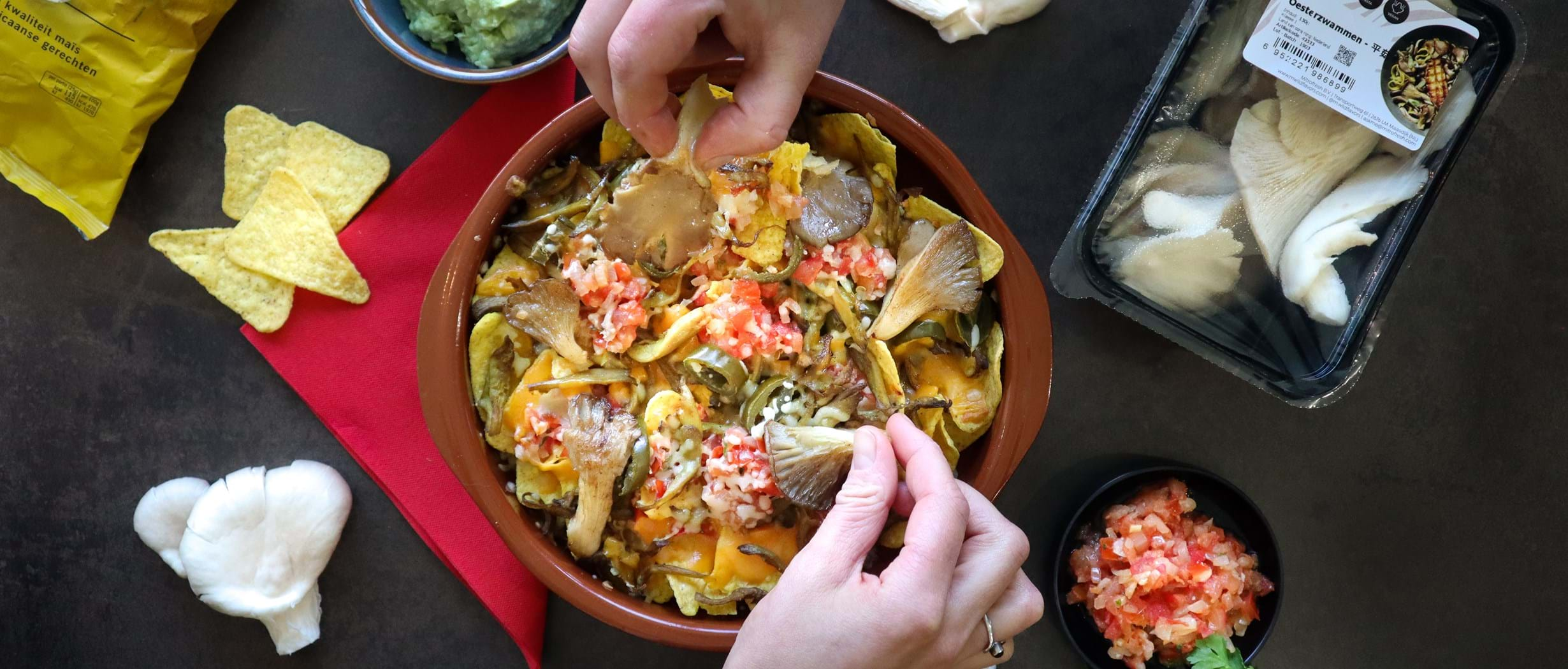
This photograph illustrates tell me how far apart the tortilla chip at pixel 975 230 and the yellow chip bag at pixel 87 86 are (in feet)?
5.36

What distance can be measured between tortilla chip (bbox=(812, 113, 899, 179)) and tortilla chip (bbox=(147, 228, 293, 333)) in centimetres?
126

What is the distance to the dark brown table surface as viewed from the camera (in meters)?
2.26

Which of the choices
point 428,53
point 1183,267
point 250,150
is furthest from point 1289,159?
point 250,150

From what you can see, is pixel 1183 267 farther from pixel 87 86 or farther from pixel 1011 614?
pixel 87 86

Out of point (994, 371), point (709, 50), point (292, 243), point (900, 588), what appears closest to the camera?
point (900, 588)

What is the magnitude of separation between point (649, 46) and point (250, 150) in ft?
4.38

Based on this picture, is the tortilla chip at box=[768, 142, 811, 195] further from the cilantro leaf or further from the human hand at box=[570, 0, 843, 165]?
the cilantro leaf

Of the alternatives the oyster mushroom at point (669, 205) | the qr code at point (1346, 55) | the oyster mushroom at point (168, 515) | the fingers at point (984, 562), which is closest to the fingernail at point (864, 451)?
the fingers at point (984, 562)

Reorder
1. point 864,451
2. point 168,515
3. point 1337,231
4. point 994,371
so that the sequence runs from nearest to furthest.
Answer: point 864,451, point 994,371, point 1337,231, point 168,515

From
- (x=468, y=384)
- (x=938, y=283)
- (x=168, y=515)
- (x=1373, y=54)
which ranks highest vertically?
(x=1373, y=54)

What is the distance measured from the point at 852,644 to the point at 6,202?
7.48 ft

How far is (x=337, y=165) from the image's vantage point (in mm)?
2199

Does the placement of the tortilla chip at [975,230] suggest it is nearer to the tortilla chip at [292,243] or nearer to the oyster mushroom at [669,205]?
the oyster mushroom at [669,205]

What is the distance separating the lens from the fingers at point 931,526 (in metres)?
1.34
